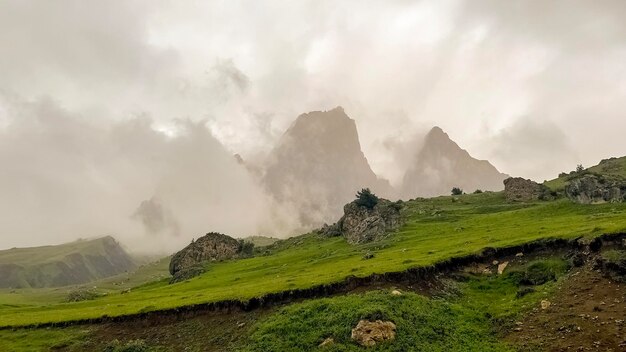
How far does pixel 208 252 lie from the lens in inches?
6142

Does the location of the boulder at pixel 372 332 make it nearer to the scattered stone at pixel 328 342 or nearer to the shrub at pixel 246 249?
the scattered stone at pixel 328 342

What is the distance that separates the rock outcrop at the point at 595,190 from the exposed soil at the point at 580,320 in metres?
58.9

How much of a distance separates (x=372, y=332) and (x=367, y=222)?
8491 centimetres

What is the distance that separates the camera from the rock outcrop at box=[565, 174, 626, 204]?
3679 inches

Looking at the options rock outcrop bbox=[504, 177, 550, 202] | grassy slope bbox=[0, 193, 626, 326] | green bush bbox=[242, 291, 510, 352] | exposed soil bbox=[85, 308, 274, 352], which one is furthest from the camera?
rock outcrop bbox=[504, 177, 550, 202]

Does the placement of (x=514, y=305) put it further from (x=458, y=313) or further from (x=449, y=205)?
(x=449, y=205)

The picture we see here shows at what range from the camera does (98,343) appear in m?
51.5

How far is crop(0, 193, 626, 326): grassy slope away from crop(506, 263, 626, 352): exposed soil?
13.6 m

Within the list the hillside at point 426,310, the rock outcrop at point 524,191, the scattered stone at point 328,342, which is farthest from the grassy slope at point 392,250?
the scattered stone at point 328,342

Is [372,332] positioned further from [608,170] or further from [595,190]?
[608,170]

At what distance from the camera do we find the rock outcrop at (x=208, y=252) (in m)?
153

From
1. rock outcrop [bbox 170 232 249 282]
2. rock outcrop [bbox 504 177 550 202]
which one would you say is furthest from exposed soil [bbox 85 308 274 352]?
rock outcrop [bbox 504 177 550 202]

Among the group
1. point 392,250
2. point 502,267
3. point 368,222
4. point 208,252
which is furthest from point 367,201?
point 502,267

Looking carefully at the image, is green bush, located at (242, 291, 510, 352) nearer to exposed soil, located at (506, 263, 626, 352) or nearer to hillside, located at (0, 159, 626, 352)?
hillside, located at (0, 159, 626, 352)
